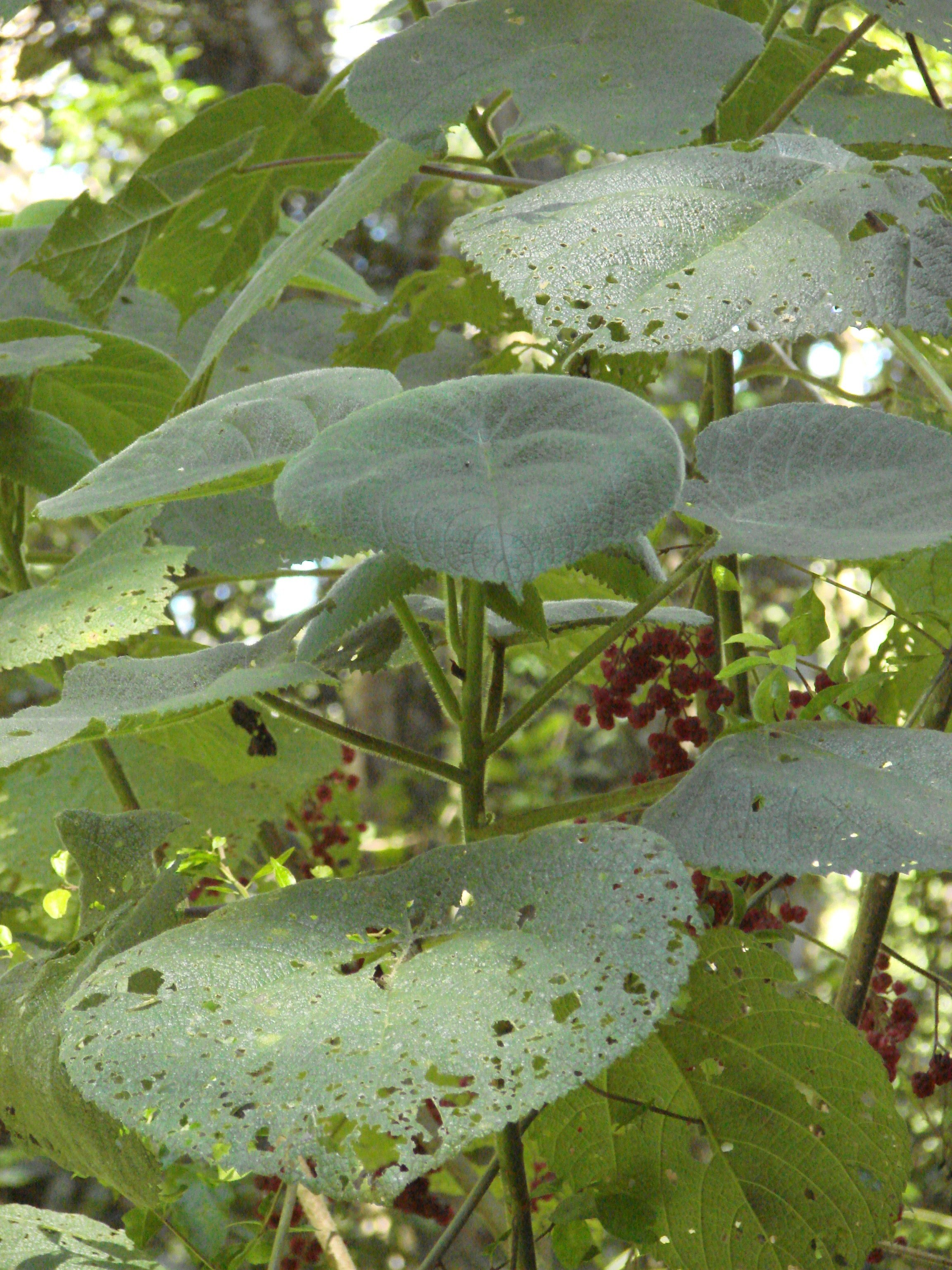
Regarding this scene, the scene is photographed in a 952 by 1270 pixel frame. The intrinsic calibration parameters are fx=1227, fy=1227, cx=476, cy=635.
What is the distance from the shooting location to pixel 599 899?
0.36 metres

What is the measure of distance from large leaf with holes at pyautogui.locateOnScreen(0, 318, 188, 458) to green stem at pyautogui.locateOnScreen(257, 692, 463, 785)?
38 centimetres

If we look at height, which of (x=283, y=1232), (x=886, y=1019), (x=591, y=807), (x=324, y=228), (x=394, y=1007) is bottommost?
(x=886, y=1019)

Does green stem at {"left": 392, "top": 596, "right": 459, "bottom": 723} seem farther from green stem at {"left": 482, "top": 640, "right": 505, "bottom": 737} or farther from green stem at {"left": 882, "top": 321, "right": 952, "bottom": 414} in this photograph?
green stem at {"left": 882, "top": 321, "right": 952, "bottom": 414}

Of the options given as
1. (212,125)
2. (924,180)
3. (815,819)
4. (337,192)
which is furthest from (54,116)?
(815,819)

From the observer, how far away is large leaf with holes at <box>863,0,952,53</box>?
576 mm

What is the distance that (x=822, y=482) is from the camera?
1.48 ft

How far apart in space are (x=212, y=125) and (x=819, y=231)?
530mm

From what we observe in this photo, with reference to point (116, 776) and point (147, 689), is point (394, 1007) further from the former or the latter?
point (116, 776)

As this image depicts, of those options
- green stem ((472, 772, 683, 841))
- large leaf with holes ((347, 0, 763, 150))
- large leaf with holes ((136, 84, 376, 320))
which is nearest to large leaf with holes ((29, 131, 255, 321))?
large leaf with holes ((136, 84, 376, 320))

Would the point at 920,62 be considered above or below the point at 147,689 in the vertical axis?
above

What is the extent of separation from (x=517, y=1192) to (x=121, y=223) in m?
0.66

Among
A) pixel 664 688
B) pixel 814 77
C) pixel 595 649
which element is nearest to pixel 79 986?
pixel 595 649

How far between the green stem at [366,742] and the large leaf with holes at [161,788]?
38 centimetres

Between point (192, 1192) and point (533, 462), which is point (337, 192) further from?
point (192, 1192)
